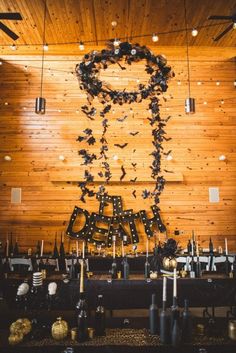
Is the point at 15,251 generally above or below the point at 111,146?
below

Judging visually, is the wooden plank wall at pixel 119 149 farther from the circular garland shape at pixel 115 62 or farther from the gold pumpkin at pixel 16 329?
the gold pumpkin at pixel 16 329

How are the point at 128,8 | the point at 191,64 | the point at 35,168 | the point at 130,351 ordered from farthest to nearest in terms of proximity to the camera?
1. the point at 191,64
2. the point at 35,168
3. the point at 128,8
4. the point at 130,351

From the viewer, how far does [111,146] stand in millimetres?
7262

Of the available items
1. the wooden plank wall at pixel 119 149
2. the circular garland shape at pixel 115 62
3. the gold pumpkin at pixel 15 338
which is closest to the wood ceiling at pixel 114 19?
the wooden plank wall at pixel 119 149

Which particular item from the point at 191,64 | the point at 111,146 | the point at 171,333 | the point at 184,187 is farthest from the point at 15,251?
the point at 191,64

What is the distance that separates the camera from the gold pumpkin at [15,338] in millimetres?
2197

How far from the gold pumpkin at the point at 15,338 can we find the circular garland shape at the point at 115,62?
2.48 metres

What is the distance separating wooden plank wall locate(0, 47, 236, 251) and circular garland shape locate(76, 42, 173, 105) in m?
3.59

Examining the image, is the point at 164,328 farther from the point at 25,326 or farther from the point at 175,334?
the point at 25,326

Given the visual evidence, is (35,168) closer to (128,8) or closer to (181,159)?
(181,159)

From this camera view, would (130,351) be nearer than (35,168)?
Yes

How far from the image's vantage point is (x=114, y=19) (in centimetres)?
639

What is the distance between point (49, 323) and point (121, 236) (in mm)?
4216

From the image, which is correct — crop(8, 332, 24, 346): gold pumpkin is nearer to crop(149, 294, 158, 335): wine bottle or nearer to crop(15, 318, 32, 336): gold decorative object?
crop(15, 318, 32, 336): gold decorative object
